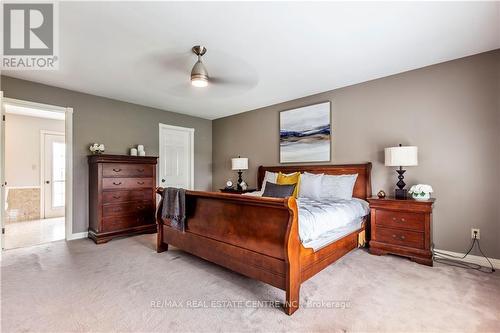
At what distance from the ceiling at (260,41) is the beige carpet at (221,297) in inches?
94.6

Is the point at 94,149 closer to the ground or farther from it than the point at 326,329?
farther from it

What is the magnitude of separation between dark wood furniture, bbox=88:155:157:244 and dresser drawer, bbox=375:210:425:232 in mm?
3690

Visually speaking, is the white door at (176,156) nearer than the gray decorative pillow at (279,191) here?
No

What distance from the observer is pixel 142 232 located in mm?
4266

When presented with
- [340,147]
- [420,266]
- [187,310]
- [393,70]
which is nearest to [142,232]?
[187,310]

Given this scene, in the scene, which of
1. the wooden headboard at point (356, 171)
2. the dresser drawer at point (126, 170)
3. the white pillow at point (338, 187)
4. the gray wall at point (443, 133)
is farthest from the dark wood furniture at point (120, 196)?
the gray wall at point (443, 133)

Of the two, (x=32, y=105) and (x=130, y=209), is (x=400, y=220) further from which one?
(x=32, y=105)

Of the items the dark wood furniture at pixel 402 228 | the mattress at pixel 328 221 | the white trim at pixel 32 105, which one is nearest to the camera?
the mattress at pixel 328 221

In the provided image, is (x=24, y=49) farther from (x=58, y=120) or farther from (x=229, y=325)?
(x=58, y=120)

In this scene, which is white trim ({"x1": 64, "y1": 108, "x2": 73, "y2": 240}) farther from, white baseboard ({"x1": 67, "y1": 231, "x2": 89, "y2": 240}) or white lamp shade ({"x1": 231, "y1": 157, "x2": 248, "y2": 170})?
white lamp shade ({"x1": 231, "y1": 157, "x2": 248, "y2": 170})

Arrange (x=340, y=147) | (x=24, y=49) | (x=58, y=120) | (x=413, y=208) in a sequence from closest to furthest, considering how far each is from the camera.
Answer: (x=24, y=49) < (x=413, y=208) < (x=340, y=147) < (x=58, y=120)

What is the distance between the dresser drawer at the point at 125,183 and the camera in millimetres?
3846

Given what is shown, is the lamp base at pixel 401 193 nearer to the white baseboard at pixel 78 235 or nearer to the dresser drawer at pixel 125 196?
the dresser drawer at pixel 125 196

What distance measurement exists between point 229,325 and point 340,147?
315 cm
